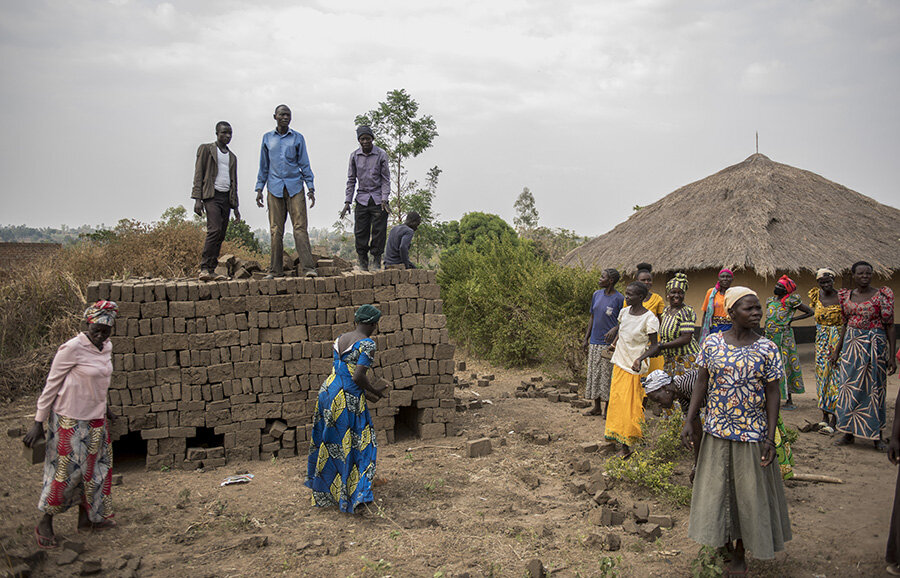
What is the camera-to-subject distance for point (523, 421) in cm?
795

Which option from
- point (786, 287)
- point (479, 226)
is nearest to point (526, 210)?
point (479, 226)

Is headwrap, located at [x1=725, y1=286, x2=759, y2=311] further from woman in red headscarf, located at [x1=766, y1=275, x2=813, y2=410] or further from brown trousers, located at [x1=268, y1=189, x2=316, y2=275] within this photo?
brown trousers, located at [x1=268, y1=189, x2=316, y2=275]

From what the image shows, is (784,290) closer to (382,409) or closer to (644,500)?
(644,500)

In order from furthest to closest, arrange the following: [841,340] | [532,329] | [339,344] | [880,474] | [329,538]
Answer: [532,329] < [841,340] < [880,474] < [339,344] < [329,538]

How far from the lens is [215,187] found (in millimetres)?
7285

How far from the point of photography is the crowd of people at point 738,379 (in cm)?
339

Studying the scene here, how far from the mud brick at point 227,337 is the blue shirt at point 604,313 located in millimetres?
4280

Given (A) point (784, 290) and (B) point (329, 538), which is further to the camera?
(A) point (784, 290)

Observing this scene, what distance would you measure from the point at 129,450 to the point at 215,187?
10.8 feet

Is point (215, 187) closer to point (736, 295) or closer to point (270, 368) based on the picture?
point (270, 368)

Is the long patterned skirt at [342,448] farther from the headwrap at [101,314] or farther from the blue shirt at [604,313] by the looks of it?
the blue shirt at [604,313]

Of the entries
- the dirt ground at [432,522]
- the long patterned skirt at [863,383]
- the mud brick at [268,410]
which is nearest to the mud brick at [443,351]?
Result: the dirt ground at [432,522]

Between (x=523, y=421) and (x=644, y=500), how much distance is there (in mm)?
2945

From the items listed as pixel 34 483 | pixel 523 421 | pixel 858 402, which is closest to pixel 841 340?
pixel 858 402
